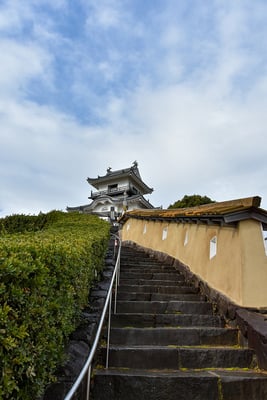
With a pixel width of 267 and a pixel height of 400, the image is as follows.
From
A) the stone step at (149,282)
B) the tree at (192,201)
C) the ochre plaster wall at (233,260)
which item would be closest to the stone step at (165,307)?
the ochre plaster wall at (233,260)

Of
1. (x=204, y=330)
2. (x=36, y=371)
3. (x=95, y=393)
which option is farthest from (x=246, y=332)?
(x=36, y=371)

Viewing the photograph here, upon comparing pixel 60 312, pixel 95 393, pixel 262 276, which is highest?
pixel 262 276

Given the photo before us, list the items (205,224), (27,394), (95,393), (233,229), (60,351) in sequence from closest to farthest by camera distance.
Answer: (27,394) < (60,351) < (95,393) < (233,229) < (205,224)

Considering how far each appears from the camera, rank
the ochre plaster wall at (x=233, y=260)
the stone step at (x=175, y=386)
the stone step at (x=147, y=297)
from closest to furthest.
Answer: the stone step at (x=175, y=386) < the ochre plaster wall at (x=233, y=260) < the stone step at (x=147, y=297)

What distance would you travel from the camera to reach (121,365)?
2.73m

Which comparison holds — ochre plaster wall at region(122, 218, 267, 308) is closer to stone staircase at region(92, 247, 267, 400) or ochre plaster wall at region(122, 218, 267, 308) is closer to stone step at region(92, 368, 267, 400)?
stone staircase at region(92, 247, 267, 400)

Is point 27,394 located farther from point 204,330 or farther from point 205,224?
point 205,224

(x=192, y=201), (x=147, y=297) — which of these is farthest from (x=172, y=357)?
(x=192, y=201)

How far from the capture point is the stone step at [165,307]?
3.84 m

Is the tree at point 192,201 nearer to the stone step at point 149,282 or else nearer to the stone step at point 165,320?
the stone step at point 149,282

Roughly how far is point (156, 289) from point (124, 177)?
30.7 metres

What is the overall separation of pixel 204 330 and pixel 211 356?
394mm

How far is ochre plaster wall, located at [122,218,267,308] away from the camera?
3.42 metres

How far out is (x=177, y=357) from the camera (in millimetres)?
2809
